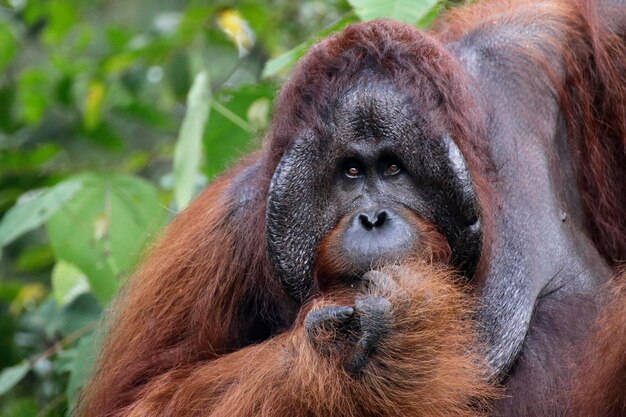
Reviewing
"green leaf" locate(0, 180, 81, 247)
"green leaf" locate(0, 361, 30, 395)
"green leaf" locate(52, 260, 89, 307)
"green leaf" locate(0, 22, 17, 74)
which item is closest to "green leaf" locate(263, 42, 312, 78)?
"green leaf" locate(0, 180, 81, 247)

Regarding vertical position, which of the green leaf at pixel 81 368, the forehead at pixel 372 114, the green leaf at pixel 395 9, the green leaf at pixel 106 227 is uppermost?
the green leaf at pixel 395 9

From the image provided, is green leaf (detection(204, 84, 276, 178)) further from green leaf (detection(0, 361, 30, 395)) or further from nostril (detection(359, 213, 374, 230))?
nostril (detection(359, 213, 374, 230))

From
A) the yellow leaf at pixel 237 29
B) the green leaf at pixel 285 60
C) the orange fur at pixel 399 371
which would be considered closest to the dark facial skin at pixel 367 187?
the orange fur at pixel 399 371

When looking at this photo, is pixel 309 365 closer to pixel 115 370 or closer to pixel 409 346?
pixel 409 346

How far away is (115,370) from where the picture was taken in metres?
3.18

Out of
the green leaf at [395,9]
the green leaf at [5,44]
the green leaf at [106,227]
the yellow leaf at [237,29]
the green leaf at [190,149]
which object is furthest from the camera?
the yellow leaf at [237,29]

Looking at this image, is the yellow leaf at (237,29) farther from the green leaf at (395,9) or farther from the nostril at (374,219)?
the nostril at (374,219)

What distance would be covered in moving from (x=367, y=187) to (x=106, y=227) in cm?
132

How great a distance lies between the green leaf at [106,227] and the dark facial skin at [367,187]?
1018 mm

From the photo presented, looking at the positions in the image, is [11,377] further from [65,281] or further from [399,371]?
[399,371]

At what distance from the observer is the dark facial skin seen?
2.67 metres

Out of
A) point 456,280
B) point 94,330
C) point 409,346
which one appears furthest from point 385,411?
point 94,330

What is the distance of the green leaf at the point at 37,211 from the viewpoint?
3.43 meters

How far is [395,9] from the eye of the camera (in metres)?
3.21
